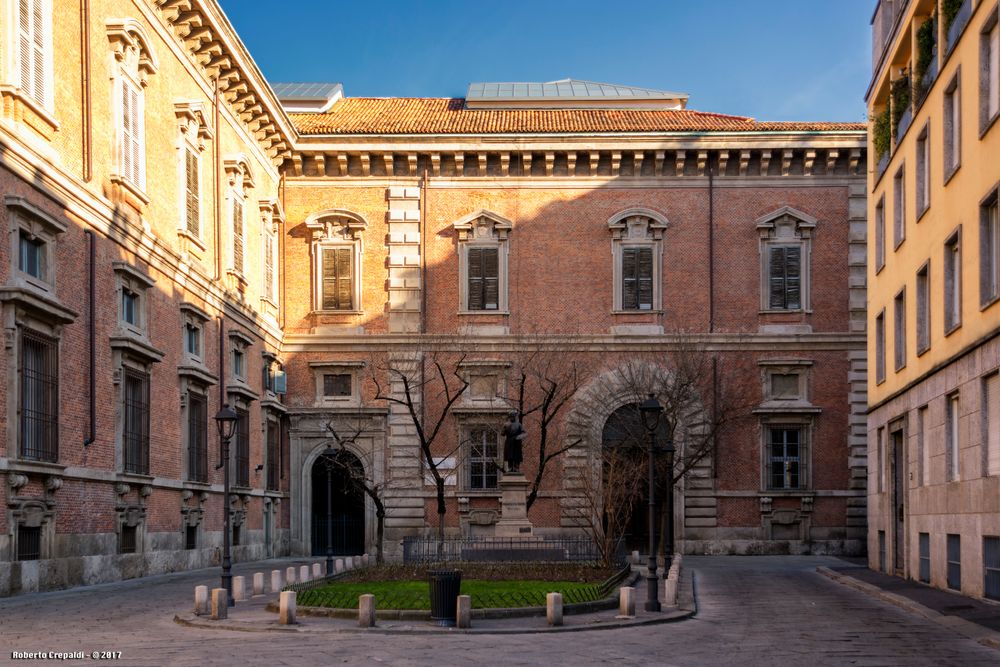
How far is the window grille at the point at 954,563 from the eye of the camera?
2447 centimetres

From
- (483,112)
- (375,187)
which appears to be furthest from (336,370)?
(483,112)

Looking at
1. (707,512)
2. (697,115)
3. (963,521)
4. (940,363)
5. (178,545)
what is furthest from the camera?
(697,115)

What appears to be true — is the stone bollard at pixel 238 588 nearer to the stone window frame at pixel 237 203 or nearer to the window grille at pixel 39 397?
the window grille at pixel 39 397

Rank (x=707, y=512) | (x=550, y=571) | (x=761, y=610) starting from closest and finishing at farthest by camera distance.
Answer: (x=761, y=610) → (x=550, y=571) → (x=707, y=512)

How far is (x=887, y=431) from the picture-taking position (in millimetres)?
31719

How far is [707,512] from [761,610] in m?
20.2

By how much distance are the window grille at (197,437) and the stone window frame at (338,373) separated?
340 inches

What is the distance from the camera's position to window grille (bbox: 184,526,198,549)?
107 ft

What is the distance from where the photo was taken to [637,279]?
4288 cm

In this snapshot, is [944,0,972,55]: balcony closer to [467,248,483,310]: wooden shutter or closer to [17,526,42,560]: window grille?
[17,526,42,560]: window grille

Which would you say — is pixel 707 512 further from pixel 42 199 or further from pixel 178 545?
pixel 42 199

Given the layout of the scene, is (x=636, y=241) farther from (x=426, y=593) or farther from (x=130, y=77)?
(x=426, y=593)

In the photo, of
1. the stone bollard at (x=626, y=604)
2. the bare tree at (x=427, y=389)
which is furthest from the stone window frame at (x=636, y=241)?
the stone bollard at (x=626, y=604)

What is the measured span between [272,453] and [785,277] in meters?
18.0
